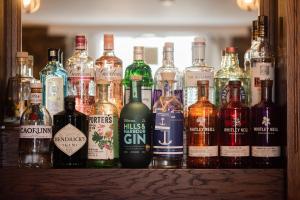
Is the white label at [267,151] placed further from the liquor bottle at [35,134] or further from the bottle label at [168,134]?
the liquor bottle at [35,134]

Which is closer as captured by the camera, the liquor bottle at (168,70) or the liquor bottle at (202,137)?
the liquor bottle at (202,137)

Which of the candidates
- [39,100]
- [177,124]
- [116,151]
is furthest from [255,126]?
[39,100]

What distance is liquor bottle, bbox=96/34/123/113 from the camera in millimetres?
1689

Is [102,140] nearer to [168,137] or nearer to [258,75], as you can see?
[168,137]

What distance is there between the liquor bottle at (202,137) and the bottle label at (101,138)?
0.21m

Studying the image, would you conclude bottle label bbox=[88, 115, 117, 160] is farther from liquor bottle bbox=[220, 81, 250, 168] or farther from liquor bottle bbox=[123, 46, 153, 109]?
liquor bottle bbox=[220, 81, 250, 168]

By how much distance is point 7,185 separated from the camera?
1.55 meters

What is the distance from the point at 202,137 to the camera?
1.57 metres

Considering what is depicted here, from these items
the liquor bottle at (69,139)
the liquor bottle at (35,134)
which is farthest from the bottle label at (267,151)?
the liquor bottle at (35,134)

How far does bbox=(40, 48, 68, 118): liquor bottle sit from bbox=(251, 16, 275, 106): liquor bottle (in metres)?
0.54

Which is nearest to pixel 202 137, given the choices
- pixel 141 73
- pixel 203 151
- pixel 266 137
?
pixel 203 151

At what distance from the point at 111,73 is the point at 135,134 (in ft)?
0.76

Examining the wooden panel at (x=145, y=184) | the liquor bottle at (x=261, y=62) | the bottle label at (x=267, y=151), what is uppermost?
the liquor bottle at (x=261, y=62)

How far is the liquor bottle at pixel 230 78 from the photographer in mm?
1685
